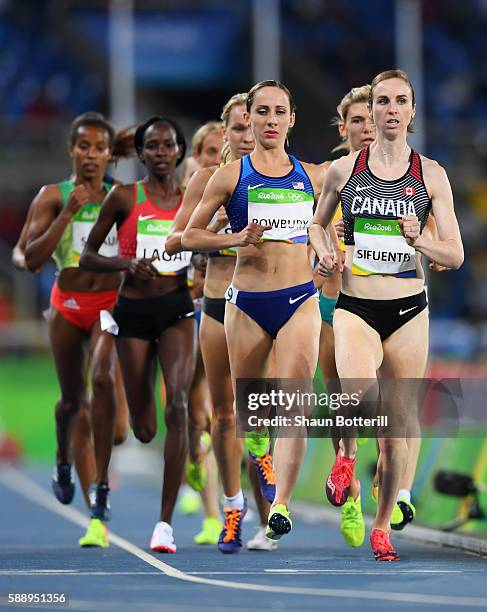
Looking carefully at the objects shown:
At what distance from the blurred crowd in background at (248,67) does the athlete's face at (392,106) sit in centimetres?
2030

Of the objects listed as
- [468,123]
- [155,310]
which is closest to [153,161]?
[155,310]

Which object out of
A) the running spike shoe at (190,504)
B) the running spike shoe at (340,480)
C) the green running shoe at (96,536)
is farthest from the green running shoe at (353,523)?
the running spike shoe at (190,504)

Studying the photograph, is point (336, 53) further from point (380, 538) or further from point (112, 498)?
point (380, 538)

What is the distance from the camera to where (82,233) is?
11188 mm

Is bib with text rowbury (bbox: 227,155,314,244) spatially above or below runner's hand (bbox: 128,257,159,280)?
above

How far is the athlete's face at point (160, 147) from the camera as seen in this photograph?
408 inches

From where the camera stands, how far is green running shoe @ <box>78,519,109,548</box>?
35.3 feet

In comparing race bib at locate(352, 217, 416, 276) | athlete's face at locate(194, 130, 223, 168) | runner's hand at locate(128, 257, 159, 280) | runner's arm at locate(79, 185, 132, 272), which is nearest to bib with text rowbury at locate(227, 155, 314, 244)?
race bib at locate(352, 217, 416, 276)

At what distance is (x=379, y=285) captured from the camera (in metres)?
8.74

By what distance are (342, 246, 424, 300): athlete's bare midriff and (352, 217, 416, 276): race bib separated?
3cm

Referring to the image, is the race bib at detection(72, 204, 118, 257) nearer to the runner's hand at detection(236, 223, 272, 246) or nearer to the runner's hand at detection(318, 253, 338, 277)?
the runner's hand at detection(236, 223, 272, 246)

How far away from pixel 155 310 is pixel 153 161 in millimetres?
978

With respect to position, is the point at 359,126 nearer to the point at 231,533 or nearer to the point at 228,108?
the point at 228,108

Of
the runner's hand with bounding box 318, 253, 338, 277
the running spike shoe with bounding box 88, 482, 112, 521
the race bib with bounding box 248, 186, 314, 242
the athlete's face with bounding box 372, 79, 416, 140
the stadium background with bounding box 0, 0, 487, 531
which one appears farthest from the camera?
the stadium background with bounding box 0, 0, 487, 531
